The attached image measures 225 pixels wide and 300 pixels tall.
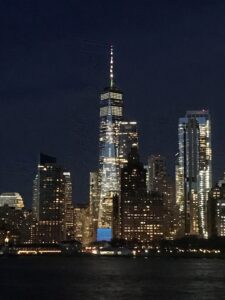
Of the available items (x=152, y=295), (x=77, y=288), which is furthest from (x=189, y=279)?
(x=152, y=295)

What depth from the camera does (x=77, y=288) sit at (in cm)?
8181

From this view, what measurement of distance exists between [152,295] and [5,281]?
3140cm

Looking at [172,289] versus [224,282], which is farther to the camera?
[224,282]

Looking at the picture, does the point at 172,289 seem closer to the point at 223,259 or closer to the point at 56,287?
the point at 56,287

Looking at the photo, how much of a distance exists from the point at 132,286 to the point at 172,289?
Answer: 677cm

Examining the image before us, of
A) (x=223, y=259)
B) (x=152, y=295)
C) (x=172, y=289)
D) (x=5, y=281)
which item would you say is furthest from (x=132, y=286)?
(x=223, y=259)

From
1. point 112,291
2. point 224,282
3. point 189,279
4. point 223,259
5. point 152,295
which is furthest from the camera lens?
point 223,259

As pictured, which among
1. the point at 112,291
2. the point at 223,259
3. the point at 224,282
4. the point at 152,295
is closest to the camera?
the point at 152,295

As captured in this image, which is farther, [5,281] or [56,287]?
[5,281]

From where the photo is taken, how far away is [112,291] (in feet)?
250

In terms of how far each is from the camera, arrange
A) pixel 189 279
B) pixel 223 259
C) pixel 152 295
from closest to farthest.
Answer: pixel 152 295 < pixel 189 279 < pixel 223 259

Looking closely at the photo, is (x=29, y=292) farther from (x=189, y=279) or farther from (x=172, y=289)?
(x=189, y=279)

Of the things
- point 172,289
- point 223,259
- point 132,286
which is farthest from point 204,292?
point 223,259

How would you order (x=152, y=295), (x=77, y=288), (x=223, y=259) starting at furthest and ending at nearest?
(x=223, y=259) < (x=77, y=288) < (x=152, y=295)
